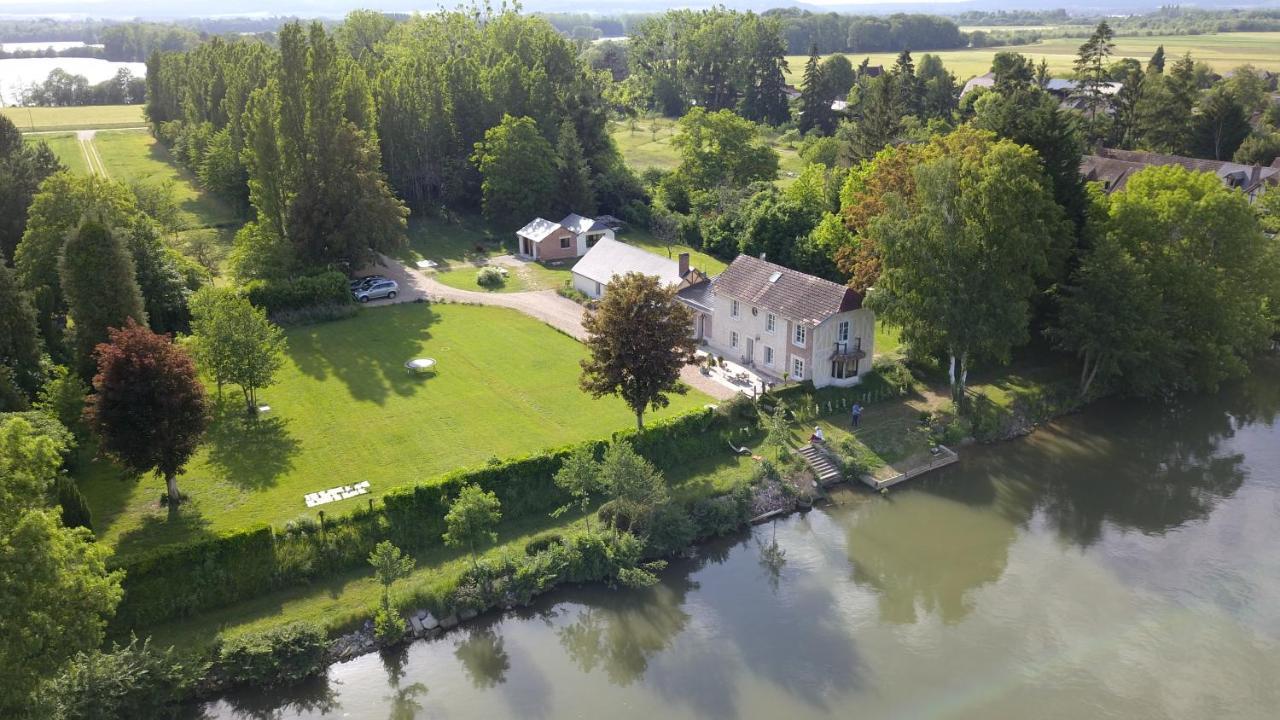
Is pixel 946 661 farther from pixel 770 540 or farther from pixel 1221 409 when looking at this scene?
pixel 1221 409

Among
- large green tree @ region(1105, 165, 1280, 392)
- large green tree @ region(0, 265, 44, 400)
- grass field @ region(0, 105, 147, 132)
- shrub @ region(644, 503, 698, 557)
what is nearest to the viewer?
shrub @ region(644, 503, 698, 557)

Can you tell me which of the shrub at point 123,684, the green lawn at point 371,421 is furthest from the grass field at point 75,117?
the shrub at point 123,684

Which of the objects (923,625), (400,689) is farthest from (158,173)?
(923,625)

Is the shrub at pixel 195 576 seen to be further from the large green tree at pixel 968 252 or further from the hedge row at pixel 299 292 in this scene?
the large green tree at pixel 968 252

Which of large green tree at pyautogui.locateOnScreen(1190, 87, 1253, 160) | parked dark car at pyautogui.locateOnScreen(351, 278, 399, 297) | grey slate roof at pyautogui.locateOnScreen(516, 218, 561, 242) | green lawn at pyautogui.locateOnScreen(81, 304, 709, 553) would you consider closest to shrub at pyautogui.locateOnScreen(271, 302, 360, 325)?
green lawn at pyautogui.locateOnScreen(81, 304, 709, 553)

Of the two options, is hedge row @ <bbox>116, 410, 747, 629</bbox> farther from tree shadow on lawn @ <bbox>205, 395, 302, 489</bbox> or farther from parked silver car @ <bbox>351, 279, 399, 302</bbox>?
parked silver car @ <bbox>351, 279, 399, 302</bbox>

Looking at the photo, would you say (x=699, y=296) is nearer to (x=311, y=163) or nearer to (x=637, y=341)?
(x=637, y=341)

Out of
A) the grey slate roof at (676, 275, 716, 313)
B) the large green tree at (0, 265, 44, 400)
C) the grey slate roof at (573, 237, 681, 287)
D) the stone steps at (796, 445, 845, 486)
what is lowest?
the stone steps at (796, 445, 845, 486)
